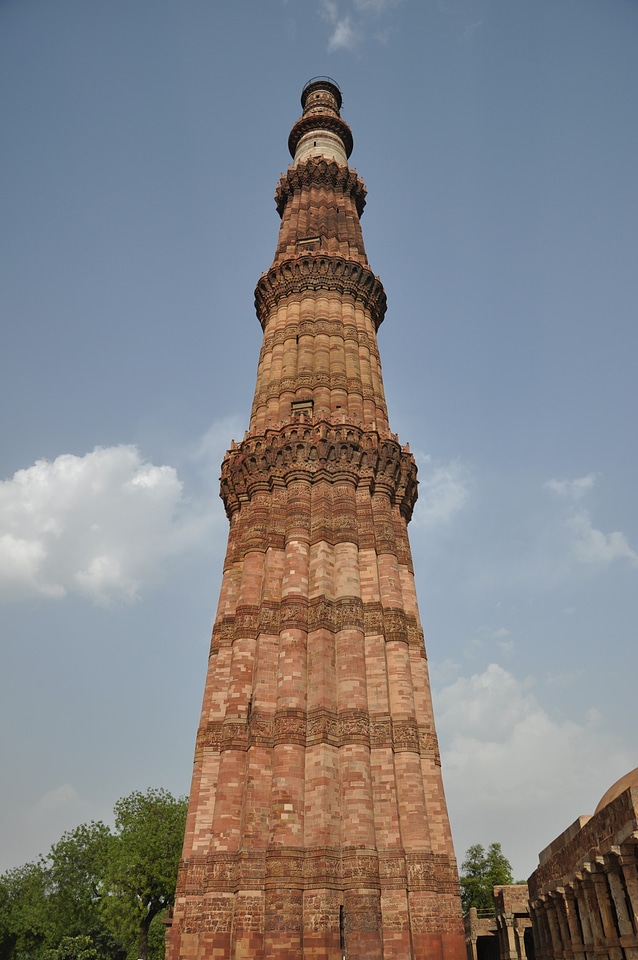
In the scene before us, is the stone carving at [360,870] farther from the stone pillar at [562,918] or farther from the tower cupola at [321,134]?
the tower cupola at [321,134]

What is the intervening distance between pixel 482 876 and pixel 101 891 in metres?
26.0

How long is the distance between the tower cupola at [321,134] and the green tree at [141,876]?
3934 centimetres

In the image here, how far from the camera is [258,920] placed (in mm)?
15023

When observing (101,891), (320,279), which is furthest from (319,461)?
(101,891)

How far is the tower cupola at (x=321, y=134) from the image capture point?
40000 mm

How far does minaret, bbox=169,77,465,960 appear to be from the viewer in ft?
50.2

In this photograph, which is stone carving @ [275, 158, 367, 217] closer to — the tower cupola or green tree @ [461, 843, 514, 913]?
the tower cupola

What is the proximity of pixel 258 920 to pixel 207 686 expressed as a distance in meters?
6.49

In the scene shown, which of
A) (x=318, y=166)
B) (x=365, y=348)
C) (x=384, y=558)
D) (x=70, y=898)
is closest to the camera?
(x=384, y=558)

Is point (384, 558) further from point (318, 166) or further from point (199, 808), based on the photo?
point (318, 166)

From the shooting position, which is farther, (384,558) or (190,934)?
(384,558)

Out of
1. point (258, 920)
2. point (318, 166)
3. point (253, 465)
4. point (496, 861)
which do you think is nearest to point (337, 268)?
point (318, 166)

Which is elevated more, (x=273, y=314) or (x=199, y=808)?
(x=273, y=314)

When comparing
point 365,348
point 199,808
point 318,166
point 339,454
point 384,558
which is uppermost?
point 318,166
